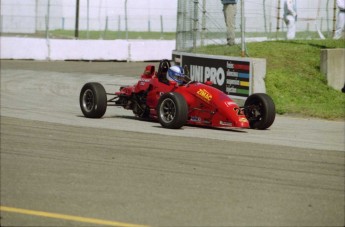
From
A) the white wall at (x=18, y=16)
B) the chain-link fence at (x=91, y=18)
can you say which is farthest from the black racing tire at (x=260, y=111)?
the white wall at (x=18, y=16)

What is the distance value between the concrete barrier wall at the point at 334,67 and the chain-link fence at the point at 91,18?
17429 mm

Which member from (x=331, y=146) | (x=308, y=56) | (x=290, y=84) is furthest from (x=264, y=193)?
(x=308, y=56)

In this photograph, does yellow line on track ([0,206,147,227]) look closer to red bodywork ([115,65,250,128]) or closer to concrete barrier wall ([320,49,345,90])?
red bodywork ([115,65,250,128])

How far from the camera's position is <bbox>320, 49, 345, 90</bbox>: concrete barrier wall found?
21.1m

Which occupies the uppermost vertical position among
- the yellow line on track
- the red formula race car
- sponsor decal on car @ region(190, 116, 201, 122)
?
the red formula race car

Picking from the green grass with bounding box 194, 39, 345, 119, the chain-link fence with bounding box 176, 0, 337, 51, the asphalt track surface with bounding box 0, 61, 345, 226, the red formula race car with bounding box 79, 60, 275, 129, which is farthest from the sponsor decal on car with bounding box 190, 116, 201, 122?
the chain-link fence with bounding box 176, 0, 337, 51

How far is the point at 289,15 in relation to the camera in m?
25.0

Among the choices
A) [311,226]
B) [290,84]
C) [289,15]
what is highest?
[289,15]

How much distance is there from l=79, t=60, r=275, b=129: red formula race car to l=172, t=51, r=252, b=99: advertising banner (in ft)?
6.36

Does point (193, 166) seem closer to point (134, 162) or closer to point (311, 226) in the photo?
point (134, 162)

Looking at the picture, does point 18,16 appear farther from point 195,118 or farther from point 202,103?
point 202,103

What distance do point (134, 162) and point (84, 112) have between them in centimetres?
541

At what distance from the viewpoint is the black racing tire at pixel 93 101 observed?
16250 mm

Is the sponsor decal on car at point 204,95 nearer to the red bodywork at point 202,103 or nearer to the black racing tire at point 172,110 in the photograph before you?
the red bodywork at point 202,103
